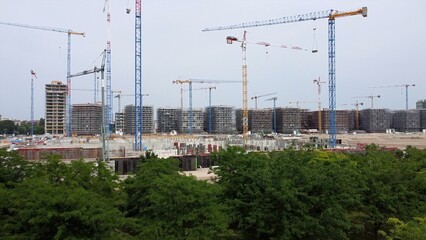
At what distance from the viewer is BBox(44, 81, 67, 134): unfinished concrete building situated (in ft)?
612

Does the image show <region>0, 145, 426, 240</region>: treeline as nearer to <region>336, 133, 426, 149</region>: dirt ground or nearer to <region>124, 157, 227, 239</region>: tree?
<region>124, 157, 227, 239</region>: tree

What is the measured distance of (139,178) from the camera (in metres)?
20.2

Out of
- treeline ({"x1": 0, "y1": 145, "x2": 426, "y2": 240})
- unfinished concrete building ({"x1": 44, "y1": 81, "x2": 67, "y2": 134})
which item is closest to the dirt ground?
treeline ({"x1": 0, "y1": 145, "x2": 426, "y2": 240})

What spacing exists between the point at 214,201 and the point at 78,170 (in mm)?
6407

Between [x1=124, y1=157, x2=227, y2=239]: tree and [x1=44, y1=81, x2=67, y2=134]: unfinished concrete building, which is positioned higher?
[x1=44, y1=81, x2=67, y2=134]: unfinished concrete building

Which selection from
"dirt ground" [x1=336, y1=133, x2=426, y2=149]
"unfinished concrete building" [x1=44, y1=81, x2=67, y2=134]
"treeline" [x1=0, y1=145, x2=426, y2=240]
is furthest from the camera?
"unfinished concrete building" [x1=44, y1=81, x2=67, y2=134]

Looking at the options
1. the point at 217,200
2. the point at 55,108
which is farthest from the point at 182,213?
the point at 55,108

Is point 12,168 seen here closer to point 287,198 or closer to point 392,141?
point 287,198

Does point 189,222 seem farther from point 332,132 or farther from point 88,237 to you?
point 332,132

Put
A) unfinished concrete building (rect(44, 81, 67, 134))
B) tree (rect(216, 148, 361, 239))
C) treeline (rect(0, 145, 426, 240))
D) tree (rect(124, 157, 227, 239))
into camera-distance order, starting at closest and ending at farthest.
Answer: treeline (rect(0, 145, 426, 240))
tree (rect(124, 157, 227, 239))
tree (rect(216, 148, 361, 239))
unfinished concrete building (rect(44, 81, 67, 134))

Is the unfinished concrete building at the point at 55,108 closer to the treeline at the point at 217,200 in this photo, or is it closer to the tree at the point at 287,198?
the treeline at the point at 217,200

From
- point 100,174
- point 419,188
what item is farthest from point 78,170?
point 419,188

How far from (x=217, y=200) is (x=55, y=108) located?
186 metres

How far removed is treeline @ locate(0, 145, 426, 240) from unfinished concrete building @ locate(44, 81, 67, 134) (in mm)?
179571
